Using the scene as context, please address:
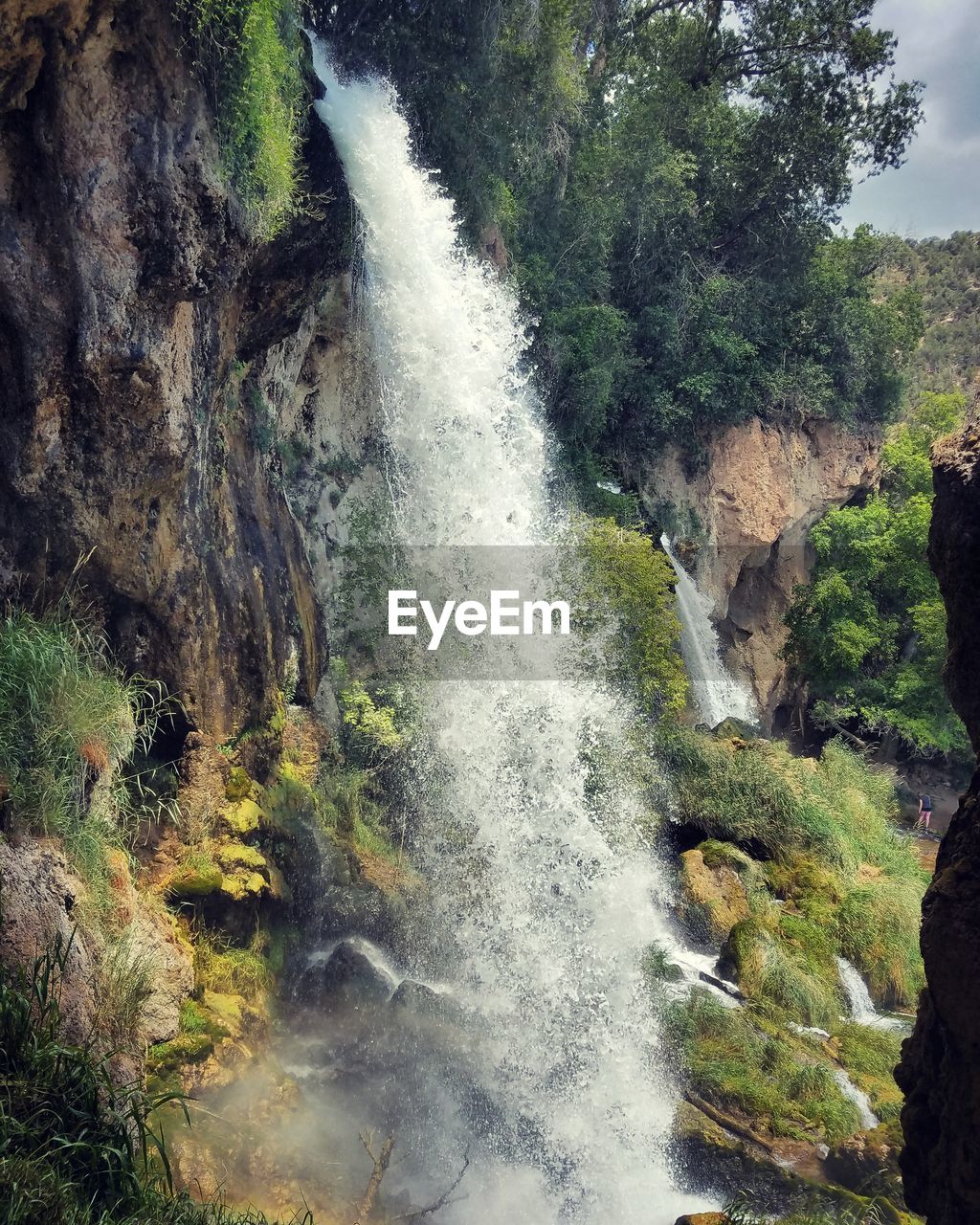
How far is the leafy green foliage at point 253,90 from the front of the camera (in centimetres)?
771

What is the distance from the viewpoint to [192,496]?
891 cm

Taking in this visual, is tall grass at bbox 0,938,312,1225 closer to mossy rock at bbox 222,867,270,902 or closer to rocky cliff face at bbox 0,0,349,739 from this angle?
mossy rock at bbox 222,867,270,902

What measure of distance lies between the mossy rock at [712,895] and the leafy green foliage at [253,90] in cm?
876

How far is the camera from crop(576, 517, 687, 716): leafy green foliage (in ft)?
47.4

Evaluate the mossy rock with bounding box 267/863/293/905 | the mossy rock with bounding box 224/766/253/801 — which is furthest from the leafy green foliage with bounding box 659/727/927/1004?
the mossy rock with bounding box 224/766/253/801

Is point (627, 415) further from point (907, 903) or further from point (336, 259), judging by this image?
point (907, 903)

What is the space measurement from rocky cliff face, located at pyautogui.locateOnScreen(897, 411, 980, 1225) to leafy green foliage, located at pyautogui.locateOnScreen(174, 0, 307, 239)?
20.7 feet

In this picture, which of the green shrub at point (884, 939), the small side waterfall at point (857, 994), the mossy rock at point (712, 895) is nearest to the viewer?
the small side waterfall at point (857, 994)

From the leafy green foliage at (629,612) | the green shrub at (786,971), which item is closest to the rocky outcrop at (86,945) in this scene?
the green shrub at (786,971)

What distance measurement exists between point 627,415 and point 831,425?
608 cm

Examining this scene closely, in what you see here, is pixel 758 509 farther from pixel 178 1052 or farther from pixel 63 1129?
pixel 63 1129

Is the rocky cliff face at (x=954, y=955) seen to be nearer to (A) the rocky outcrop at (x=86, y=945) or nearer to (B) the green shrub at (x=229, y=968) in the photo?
(A) the rocky outcrop at (x=86, y=945)

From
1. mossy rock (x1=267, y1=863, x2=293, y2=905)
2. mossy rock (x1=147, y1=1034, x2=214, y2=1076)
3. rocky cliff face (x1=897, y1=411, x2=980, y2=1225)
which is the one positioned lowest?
mossy rock (x1=147, y1=1034, x2=214, y2=1076)

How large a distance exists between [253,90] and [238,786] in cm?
608
